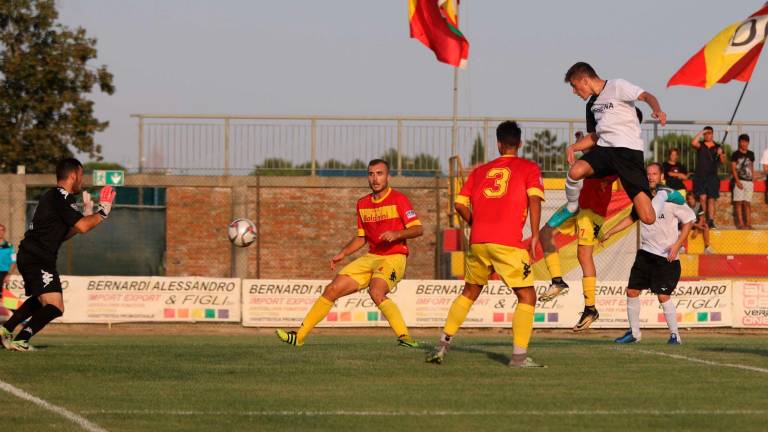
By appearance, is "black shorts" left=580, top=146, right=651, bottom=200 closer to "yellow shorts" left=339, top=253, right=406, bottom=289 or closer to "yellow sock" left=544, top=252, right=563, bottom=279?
"yellow sock" left=544, top=252, right=563, bottom=279

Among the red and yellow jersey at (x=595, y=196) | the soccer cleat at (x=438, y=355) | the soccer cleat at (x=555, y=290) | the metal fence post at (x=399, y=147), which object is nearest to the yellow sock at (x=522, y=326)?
the soccer cleat at (x=438, y=355)

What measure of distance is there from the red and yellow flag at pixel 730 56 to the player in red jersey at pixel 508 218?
15.5 metres

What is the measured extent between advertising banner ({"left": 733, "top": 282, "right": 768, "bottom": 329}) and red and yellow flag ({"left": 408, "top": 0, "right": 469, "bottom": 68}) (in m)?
7.74

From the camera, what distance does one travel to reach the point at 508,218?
10680 mm

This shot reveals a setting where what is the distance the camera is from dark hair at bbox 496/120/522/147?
425 inches

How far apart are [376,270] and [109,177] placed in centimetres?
1753

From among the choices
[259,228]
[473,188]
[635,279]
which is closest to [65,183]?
[473,188]

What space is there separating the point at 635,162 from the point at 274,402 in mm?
4540

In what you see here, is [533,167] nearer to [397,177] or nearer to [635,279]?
[635,279]

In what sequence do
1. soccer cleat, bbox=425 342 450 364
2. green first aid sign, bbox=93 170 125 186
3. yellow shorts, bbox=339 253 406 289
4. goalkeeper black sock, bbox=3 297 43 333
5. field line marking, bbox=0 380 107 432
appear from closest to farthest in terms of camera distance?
field line marking, bbox=0 380 107 432
soccer cleat, bbox=425 342 450 364
goalkeeper black sock, bbox=3 297 43 333
yellow shorts, bbox=339 253 406 289
green first aid sign, bbox=93 170 125 186

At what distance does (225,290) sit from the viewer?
2505 centimetres

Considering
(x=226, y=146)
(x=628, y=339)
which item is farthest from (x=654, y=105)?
(x=226, y=146)

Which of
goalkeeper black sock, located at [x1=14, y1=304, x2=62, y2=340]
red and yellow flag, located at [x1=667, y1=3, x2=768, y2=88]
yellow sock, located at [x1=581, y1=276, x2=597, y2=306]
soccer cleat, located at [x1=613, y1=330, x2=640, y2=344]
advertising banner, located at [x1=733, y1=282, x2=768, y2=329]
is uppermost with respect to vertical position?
red and yellow flag, located at [x1=667, y1=3, x2=768, y2=88]

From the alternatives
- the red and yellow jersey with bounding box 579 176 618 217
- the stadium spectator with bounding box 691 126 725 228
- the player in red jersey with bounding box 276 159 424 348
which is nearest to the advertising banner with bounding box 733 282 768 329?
the stadium spectator with bounding box 691 126 725 228
